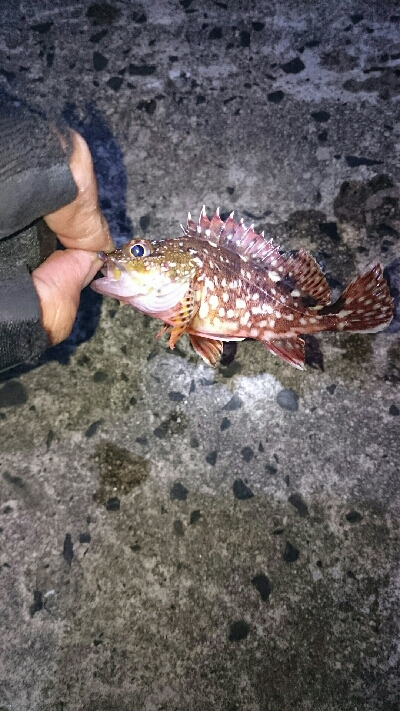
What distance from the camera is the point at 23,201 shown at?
2453 mm

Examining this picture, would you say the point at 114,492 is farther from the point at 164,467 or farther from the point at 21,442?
the point at 21,442

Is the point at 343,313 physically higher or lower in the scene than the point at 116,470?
higher

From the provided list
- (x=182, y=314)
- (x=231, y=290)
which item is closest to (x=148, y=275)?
(x=182, y=314)

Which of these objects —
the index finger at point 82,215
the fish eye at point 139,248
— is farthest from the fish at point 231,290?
the index finger at point 82,215

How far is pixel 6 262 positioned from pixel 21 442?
1.20 metres

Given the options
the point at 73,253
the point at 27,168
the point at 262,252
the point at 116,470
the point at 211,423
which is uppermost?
the point at 27,168

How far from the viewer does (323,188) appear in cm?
397

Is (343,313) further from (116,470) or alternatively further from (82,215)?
(116,470)

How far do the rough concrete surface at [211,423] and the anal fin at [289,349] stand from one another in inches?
25.1

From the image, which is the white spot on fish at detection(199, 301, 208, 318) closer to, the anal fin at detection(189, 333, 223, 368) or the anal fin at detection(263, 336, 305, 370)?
the anal fin at detection(189, 333, 223, 368)

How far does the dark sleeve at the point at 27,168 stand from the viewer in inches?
93.9

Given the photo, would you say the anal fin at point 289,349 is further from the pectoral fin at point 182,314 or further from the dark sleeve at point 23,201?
the dark sleeve at point 23,201

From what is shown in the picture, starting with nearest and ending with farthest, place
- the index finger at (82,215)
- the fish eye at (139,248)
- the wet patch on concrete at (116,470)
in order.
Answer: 1. the index finger at (82,215)
2. the fish eye at (139,248)
3. the wet patch on concrete at (116,470)

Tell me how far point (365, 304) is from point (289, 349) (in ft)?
1.51
